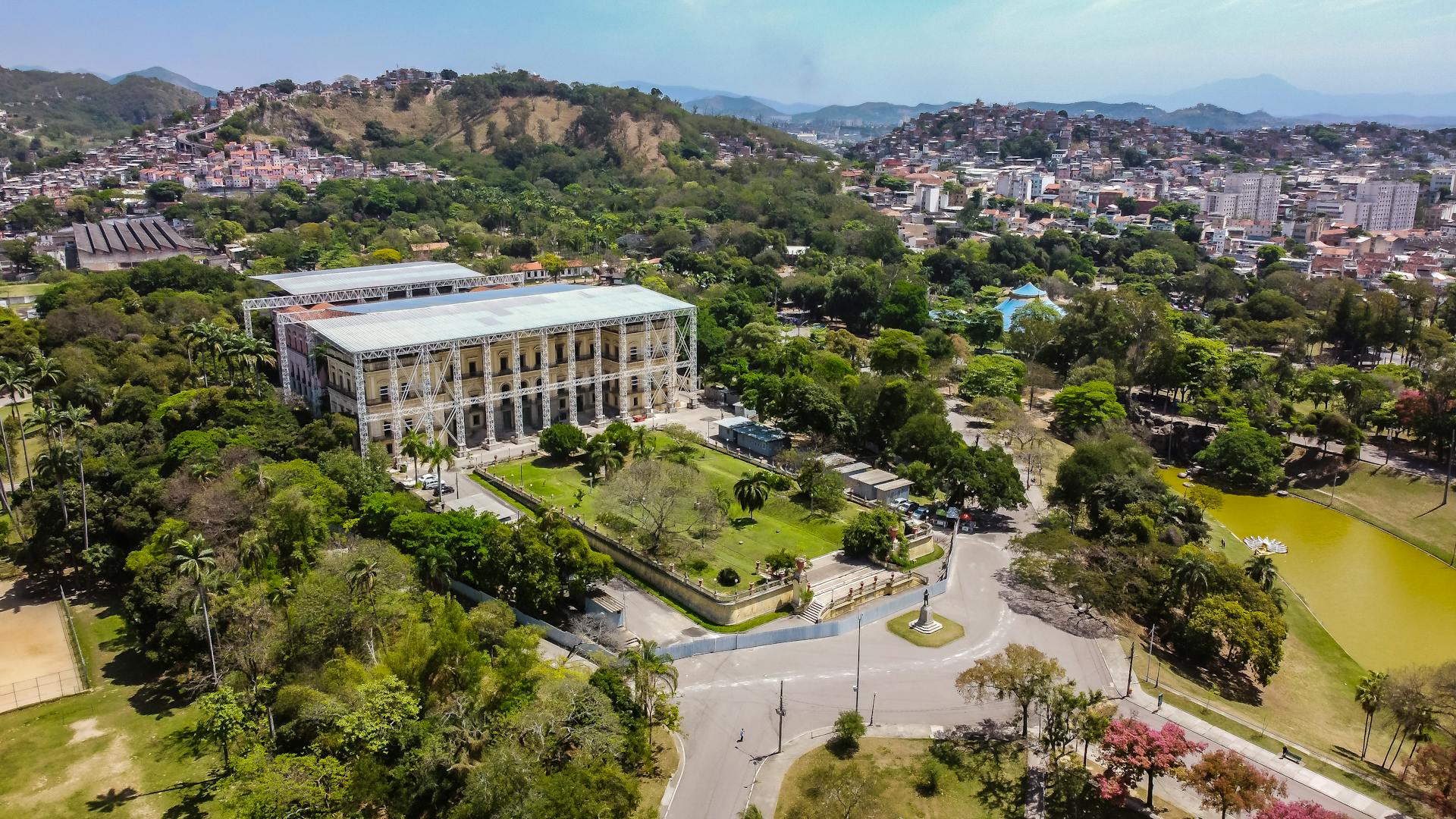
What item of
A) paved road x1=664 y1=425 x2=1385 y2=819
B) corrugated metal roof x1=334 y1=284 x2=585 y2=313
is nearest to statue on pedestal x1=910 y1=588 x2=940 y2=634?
paved road x1=664 y1=425 x2=1385 y2=819

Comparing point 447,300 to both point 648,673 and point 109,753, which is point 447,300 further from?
point 648,673

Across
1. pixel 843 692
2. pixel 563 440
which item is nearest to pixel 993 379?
pixel 563 440

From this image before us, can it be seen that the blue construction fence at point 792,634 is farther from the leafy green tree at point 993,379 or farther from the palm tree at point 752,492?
the leafy green tree at point 993,379

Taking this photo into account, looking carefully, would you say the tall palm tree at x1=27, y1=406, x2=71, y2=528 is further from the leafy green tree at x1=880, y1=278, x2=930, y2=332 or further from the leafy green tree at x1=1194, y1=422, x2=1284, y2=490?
the leafy green tree at x1=880, y1=278, x2=930, y2=332

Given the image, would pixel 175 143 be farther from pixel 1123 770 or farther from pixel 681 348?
pixel 1123 770

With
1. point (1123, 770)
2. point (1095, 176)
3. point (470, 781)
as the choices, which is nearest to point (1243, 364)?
point (1123, 770)
